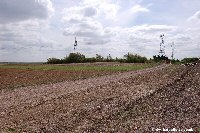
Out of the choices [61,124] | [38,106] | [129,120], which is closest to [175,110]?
[129,120]

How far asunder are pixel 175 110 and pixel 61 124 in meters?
4.38

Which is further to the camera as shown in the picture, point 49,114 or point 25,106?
point 25,106

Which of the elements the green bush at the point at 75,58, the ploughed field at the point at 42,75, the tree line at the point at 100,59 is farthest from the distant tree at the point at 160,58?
the ploughed field at the point at 42,75

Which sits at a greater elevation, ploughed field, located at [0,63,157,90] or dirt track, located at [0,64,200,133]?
ploughed field, located at [0,63,157,90]

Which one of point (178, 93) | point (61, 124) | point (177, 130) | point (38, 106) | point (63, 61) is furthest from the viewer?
point (63, 61)

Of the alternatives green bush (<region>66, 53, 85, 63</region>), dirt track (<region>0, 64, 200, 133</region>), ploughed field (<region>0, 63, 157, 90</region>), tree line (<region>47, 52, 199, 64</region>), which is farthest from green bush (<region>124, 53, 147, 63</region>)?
dirt track (<region>0, 64, 200, 133</region>)

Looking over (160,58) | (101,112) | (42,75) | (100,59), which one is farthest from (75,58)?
(101,112)

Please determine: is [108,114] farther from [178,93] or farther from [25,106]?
[178,93]

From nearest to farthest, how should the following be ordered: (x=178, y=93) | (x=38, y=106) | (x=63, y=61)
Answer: (x=38, y=106) → (x=178, y=93) → (x=63, y=61)

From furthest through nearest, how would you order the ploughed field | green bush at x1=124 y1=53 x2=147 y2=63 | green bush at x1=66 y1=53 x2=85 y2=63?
green bush at x1=124 y1=53 x2=147 y2=63, green bush at x1=66 y1=53 x2=85 y2=63, the ploughed field

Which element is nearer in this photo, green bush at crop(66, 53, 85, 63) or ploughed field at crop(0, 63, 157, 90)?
ploughed field at crop(0, 63, 157, 90)

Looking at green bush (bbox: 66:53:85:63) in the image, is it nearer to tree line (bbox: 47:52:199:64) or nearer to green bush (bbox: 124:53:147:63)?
tree line (bbox: 47:52:199:64)

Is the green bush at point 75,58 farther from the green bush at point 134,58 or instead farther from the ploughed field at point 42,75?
the ploughed field at point 42,75

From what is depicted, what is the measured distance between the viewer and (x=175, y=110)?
14109mm
